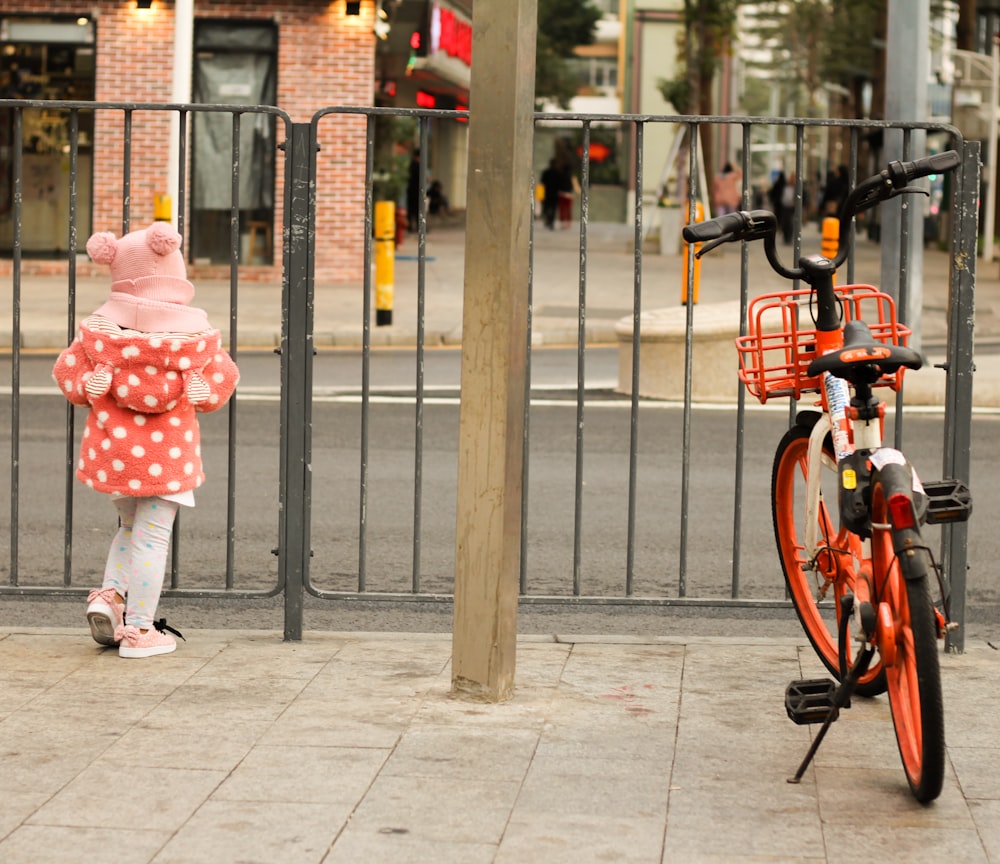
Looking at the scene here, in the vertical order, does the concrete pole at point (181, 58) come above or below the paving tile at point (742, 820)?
above

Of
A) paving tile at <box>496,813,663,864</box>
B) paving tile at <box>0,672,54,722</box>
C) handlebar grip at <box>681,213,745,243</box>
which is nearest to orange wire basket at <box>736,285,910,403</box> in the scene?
handlebar grip at <box>681,213,745,243</box>

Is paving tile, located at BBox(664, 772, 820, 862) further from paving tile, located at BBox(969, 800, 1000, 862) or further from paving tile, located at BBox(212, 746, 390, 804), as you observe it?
paving tile, located at BBox(212, 746, 390, 804)

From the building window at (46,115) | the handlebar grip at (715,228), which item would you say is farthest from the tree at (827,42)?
the handlebar grip at (715,228)

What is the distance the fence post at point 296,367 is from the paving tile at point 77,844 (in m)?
1.95

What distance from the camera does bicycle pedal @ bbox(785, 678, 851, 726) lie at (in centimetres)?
456

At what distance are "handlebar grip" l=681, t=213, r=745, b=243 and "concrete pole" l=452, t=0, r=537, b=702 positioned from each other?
0.54m

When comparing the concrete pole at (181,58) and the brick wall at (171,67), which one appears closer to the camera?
the concrete pole at (181,58)

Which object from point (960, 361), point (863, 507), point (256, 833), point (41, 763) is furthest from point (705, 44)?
point (256, 833)

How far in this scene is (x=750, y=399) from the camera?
→ 13.2 meters

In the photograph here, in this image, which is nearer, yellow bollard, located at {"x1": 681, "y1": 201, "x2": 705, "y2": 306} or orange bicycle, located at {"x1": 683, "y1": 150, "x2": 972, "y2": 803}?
orange bicycle, located at {"x1": 683, "y1": 150, "x2": 972, "y2": 803}

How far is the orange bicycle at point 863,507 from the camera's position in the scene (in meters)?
4.17

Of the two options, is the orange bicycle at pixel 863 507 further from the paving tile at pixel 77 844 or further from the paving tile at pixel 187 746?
the paving tile at pixel 77 844

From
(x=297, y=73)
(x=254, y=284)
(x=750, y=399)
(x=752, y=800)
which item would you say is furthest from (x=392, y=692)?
(x=297, y=73)

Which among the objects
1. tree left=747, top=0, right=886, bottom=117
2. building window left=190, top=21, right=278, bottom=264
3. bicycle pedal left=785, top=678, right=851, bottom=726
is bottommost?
bicycle pedal left=785, top=678, right=851, bottom=726
